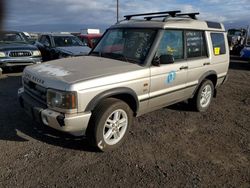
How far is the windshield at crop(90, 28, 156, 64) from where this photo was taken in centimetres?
414

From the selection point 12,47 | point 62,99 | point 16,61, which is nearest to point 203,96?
point 62,99

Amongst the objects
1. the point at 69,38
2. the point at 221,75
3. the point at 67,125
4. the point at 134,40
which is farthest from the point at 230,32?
the point at 67,125

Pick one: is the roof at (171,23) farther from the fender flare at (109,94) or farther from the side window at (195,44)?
the fender flare at (109,94)

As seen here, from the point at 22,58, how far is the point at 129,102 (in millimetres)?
6785

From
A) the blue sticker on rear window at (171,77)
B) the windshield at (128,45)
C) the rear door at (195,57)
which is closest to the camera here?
the windshield at (128,45)

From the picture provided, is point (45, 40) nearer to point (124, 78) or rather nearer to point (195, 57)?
point (195, 57)

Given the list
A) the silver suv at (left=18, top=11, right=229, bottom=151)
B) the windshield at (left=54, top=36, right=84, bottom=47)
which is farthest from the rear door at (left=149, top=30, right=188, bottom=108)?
the windshield at (left=54, top=36, right=84, bottom=47)

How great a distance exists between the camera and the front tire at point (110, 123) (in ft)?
11.2

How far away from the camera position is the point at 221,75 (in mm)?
5848

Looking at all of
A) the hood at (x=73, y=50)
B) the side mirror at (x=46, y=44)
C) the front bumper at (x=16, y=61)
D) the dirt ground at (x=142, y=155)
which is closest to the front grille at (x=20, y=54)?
the front bumper at (x=16, y=61)

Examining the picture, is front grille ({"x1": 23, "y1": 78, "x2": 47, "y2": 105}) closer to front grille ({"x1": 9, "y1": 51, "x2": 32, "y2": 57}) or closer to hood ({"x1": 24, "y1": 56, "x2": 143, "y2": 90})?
hood ({"x1": 24, "y1": 56, "x2": 143, "y2": 90})

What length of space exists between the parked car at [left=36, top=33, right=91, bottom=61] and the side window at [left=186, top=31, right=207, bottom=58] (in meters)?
5.61

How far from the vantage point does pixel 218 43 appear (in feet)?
18.4

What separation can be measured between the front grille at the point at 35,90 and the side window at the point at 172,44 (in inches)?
75.6
